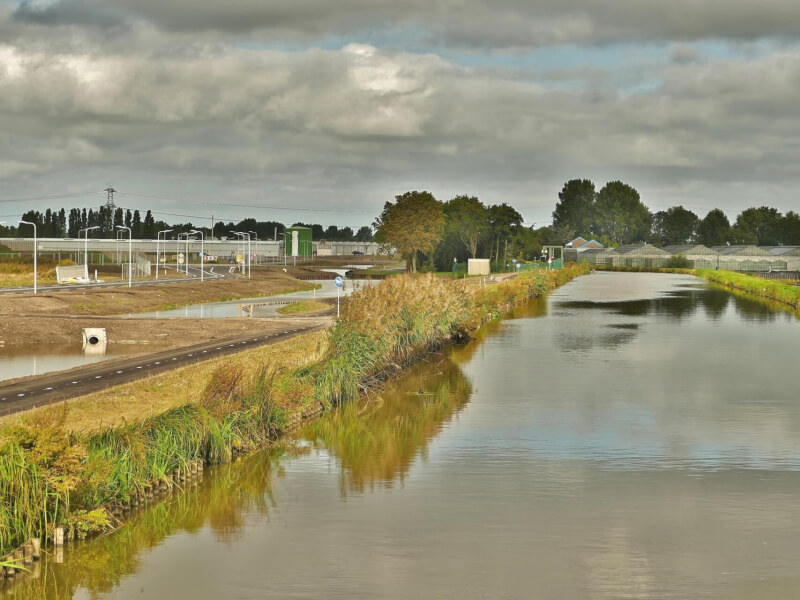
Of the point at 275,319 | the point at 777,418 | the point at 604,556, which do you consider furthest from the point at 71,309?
the point at 604,556

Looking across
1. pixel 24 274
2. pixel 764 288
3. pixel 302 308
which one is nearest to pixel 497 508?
pixel 302 308

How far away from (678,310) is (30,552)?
3131 inches

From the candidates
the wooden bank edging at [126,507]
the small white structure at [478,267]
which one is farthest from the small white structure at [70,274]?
the wooden bank edging at [126,507]

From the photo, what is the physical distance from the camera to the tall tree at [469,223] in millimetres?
196125

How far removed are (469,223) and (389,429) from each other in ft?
542

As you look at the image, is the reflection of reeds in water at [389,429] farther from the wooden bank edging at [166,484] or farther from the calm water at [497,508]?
the wooden bank edging at [166,484]

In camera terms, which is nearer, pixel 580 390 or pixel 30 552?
pixel 30 552

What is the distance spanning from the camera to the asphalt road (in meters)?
33.6

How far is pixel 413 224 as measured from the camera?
7032 inches

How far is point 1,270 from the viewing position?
13875cm

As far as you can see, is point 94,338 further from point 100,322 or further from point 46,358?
point 46,358

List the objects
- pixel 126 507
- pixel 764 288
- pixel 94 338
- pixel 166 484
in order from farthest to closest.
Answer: pixel 764 288 < pixel 94 338 < pixel 166 484 < pixel 126 507

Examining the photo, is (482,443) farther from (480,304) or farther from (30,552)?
(480,304)

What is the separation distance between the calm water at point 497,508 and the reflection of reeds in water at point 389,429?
12 centimetres
